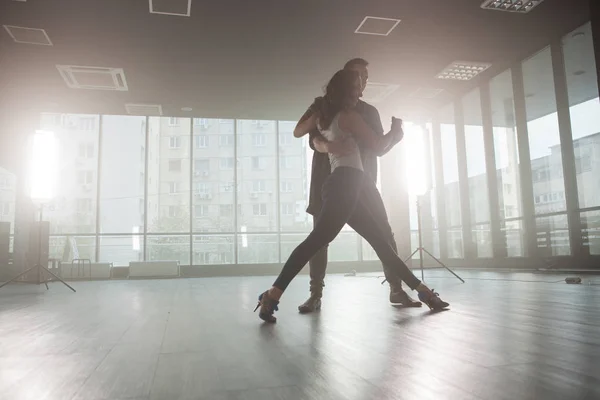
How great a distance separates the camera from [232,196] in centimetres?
986

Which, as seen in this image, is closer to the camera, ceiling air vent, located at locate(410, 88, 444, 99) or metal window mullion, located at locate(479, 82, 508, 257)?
metal window mullion, located at locate(479, 82, 508, 257)

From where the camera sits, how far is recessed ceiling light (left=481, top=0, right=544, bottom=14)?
16.7 feet

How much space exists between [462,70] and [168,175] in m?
6.33

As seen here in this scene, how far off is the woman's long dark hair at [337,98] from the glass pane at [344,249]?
789cm

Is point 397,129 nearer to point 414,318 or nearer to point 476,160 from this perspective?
point 414,318

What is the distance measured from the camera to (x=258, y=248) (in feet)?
32.0

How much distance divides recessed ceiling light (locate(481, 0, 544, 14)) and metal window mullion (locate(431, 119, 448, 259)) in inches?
152

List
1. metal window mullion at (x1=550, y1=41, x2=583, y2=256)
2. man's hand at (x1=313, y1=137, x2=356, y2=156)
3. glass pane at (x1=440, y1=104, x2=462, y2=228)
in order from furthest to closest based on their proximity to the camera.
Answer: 1. glass pane at (x1=440, y1=104, x2=462, y2=228)
2. metal window mullion at (x1=550, y1=41, x2=583, y2=256)
3. man's hand at (x1=313, y1=137, x2=356, y2=156)

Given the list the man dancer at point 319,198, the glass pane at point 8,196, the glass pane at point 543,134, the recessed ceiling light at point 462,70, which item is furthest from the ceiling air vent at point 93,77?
the glass pane at point 543,134

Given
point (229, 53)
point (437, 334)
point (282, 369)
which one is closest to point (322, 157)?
point (437, 334)

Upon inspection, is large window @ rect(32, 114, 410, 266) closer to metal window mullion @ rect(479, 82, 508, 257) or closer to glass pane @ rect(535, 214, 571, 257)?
metal window mullion @ rect(479, 82, 508, 257)

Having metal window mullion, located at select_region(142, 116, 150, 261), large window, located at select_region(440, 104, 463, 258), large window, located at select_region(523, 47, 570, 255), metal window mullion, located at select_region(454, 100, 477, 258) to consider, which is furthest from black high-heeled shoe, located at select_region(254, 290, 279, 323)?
metal window mullion, located at select_region(142, 116, 150, 261)

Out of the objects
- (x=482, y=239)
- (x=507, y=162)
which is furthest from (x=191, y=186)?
(x=507, y=162)

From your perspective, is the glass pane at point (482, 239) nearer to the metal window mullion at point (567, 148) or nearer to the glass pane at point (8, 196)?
the metal window mullion at point (567, 148)
